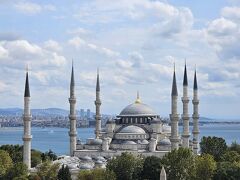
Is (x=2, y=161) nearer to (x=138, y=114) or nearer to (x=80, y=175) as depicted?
(x=80, y=175)

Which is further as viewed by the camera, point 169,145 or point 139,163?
point 169,145

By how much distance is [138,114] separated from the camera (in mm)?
63344

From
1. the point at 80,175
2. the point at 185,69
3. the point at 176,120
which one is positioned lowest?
the point at 80,175

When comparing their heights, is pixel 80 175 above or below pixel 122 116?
below

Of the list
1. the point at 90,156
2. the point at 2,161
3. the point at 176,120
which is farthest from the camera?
the point at 90,156

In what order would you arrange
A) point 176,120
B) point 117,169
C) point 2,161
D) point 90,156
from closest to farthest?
1. point 117,169
2. point 2,161
3. point 176,120
4. point 90,156

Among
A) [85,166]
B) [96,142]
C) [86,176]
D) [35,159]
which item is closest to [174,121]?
[85,166]

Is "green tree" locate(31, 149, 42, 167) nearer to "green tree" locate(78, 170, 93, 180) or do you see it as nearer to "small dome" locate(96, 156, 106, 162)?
"small dome" locate(96, 156, 106, 162)

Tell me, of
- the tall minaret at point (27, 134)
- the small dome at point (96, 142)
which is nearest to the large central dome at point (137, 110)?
the small dome at point (96, 142)

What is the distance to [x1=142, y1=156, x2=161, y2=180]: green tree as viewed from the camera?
43.8 meters

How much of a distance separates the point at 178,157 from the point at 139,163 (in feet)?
14.9

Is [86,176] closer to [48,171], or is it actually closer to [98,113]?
[48,171]

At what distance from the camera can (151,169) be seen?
44.0 metres

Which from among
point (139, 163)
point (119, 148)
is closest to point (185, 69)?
point (119, 148)
